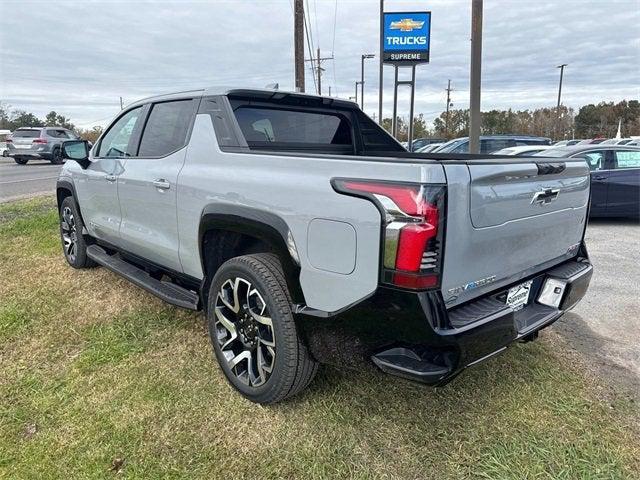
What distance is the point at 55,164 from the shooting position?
25.5 meters

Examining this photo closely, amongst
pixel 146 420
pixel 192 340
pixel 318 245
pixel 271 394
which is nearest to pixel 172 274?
pixel 192 340

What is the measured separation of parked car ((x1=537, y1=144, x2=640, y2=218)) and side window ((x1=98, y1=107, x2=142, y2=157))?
7.17 metres

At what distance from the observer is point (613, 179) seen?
27.7ft

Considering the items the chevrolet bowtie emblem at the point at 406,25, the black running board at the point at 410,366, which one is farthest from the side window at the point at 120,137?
→ the chevrolet bowtie emblem at the point at 406,25

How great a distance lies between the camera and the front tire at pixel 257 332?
2.45 metres

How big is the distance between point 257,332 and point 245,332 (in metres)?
0.12

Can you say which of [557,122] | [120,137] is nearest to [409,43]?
[120,137]

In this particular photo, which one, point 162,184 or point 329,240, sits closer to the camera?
point 329,240

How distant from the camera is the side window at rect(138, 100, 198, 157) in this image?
3361mm

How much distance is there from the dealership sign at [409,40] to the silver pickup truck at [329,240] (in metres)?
10.8

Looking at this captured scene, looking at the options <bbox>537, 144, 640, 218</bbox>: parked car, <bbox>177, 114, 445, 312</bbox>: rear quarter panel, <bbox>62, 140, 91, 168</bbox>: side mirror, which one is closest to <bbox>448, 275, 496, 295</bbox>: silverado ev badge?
<bbox>177, 114, 445, 312</bbox>: rear quarter panel

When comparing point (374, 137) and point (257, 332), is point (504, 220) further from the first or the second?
point (374, 137)

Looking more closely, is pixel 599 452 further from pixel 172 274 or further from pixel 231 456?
pixel 172 274

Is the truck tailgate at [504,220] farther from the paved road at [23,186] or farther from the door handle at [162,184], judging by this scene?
the paved road at [23,186]
